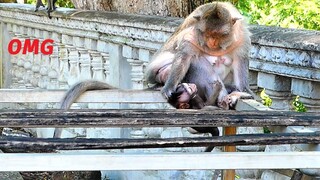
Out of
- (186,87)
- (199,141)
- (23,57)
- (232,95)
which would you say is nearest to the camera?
(199,141)

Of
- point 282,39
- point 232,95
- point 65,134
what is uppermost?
point 282,39

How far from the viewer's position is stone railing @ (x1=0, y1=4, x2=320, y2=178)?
15.1 feet

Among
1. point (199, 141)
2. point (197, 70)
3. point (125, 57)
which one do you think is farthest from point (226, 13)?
point (199, 141)

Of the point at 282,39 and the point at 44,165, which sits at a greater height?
the point at 282,39

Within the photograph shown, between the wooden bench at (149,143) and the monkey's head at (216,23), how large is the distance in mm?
1979

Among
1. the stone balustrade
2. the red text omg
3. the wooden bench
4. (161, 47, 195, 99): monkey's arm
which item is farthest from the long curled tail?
the red text omg

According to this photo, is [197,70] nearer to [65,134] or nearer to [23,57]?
[65,134]

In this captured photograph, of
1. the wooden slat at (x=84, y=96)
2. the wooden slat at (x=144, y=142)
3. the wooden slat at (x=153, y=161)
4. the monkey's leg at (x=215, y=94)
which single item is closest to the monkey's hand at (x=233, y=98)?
the monkey's leg at (x=215, y=94)

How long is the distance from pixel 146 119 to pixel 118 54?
4108 millimetres

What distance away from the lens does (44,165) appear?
2555mm

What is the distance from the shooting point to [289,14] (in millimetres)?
11797

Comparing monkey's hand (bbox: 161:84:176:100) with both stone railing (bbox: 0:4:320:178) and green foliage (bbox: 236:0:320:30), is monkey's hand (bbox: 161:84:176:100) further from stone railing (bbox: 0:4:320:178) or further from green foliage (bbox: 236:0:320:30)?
green foliage (bbox: 236:0:320:30)

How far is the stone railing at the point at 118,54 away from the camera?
459cm

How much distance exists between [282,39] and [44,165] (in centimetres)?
239
